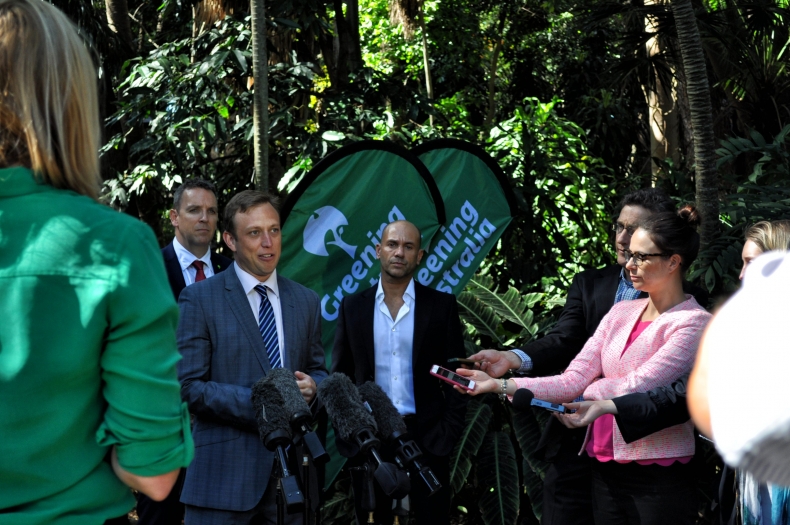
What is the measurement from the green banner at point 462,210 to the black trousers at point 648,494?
223 cm

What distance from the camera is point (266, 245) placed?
433 cm

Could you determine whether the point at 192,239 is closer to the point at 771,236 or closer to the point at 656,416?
the point at 656,416

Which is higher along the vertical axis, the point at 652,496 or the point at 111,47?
the point at 111,47

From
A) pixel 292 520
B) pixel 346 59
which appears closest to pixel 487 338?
pixel 292 520

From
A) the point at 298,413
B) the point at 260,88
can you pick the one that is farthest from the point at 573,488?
the point at 260,88

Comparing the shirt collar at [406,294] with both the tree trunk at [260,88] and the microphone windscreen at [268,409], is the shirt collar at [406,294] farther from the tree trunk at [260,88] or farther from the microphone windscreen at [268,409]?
the tree trunk at [260,88]

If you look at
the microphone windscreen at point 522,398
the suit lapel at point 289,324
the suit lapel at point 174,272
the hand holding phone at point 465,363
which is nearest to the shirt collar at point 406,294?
the hand holding phone at point 465,363

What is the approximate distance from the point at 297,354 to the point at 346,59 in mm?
5521

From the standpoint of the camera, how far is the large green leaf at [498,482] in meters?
5.59

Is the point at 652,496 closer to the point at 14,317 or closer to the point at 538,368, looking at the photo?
the point at 538,368

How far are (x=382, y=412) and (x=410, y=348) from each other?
3.88 feet

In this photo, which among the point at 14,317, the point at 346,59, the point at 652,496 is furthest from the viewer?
the point at 346,59

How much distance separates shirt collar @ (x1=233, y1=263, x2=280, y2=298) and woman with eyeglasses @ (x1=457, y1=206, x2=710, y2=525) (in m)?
1.07

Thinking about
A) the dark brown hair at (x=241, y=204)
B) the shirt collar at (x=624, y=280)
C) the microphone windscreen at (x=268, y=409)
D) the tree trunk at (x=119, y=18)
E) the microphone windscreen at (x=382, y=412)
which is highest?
the tree trunk at (x=119, y=18)
